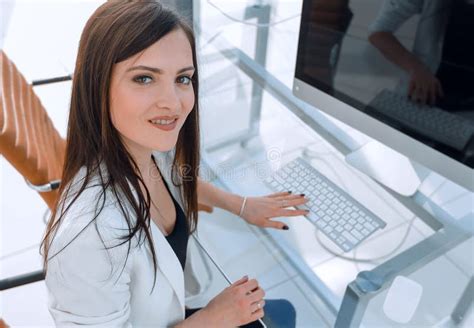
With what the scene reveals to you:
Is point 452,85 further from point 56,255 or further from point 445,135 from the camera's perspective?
point 56,255

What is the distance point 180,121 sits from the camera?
86 cm

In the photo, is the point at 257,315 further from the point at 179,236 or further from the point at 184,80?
the point at 184,80

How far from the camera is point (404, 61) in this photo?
2.84 ft

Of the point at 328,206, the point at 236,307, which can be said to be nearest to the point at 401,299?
the point at 328,206

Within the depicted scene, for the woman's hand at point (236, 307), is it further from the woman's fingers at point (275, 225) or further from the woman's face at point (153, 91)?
the woman's face at point (153, 91)

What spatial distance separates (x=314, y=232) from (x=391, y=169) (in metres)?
0.26

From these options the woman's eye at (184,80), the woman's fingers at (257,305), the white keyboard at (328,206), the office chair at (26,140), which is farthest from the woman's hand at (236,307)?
the woman's eye at (184,80)

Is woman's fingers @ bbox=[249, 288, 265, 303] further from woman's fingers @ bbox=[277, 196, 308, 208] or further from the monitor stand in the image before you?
the monitor stand

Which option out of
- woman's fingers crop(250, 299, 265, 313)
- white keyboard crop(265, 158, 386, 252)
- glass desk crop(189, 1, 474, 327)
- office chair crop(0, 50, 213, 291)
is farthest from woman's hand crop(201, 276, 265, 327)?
office chair crop(0, 50, 213, 291)

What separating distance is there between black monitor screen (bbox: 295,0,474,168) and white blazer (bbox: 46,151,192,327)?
0.57 meters

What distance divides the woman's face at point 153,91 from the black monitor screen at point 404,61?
36 centimetres

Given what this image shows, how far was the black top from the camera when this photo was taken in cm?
95

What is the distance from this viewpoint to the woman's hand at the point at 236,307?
Result: 2.90 feet

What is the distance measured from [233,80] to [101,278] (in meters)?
1.04
